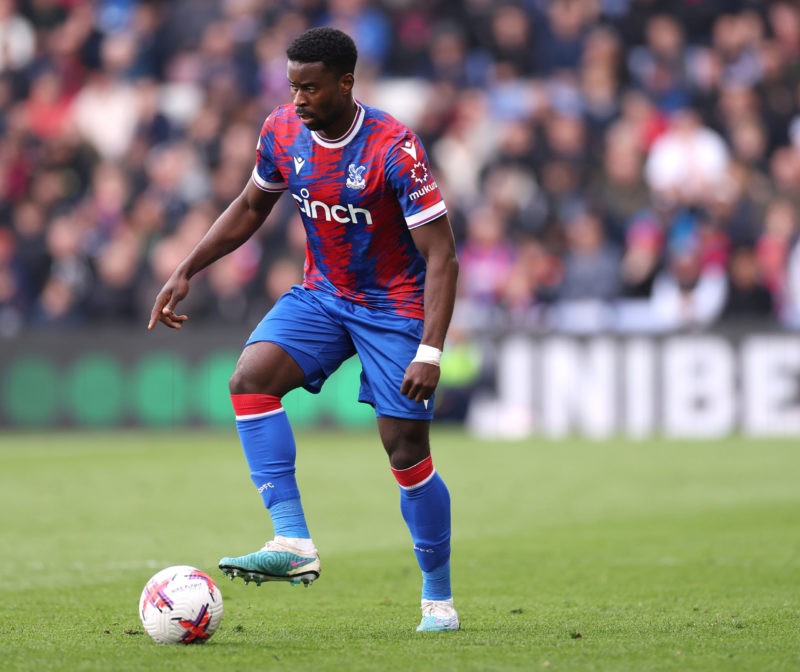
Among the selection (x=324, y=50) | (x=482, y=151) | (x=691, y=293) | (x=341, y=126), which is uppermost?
(x=482, y=151)

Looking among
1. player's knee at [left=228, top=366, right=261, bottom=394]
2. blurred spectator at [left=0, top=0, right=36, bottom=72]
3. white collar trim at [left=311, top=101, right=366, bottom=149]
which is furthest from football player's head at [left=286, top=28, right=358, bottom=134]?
blurred spectator at [left=0, top=0, right=36, bottom=72]

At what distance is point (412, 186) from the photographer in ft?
20.7

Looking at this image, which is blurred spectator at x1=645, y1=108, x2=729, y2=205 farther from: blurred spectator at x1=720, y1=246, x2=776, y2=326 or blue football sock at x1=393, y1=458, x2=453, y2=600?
blue football sock at x1=393, y1=458, x2=453, y2=600

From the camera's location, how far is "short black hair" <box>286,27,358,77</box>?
246 inches

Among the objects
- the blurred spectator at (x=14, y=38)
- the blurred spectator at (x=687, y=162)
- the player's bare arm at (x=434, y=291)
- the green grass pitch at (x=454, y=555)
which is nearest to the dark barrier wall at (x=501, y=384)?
the green grass pitch at (x=454, y=555)

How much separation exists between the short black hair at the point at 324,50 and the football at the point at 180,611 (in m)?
2.16

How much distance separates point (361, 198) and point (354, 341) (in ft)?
2.10

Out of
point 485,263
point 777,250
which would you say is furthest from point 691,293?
point 485,263

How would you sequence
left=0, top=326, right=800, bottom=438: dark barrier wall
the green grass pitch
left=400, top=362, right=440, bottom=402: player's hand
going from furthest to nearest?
left=0, top=326, right=800, bottom=438: dark barrier wall < left=400, top=362, right=440, bottom=402: player's hand < the green grass pitch

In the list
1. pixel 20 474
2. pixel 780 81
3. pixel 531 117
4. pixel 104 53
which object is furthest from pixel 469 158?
pixel 20 474

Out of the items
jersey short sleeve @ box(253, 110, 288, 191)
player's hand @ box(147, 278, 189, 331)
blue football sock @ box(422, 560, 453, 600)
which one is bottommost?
blue football sock @ box(422, 560, 453, 600)

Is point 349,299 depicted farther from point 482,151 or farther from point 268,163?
point 482,151

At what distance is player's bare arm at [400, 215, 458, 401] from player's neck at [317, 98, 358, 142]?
20.6 inches

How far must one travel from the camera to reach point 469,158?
20.7 meters
